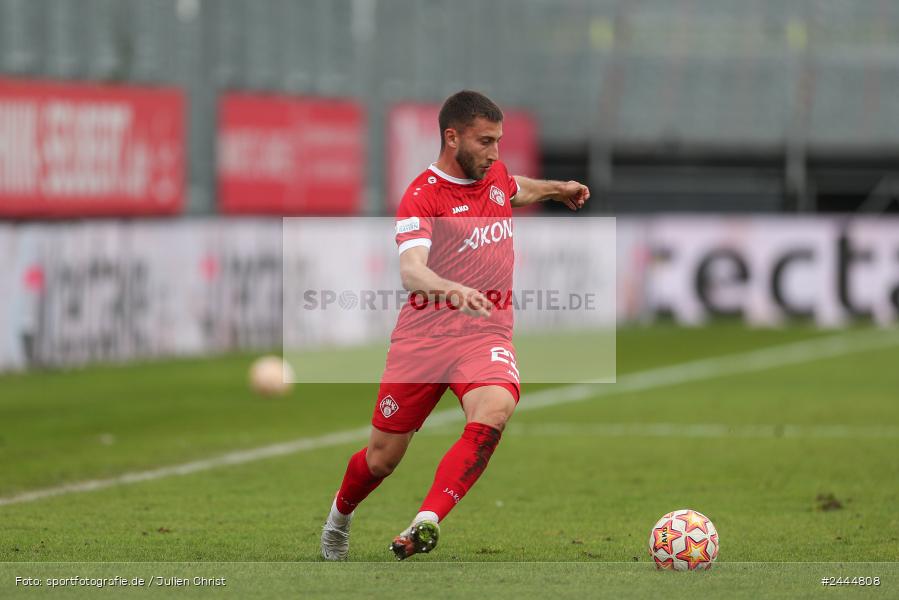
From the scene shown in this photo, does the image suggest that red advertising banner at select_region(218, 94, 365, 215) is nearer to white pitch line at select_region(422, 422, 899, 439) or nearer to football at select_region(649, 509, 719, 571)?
white pitch line at select_region(422, 422, 899, 439)

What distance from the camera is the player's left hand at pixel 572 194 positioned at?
855 centimetres

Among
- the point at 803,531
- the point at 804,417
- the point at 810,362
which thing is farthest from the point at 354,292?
the point at 803,531

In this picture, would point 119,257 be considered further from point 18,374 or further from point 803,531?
point 803,531

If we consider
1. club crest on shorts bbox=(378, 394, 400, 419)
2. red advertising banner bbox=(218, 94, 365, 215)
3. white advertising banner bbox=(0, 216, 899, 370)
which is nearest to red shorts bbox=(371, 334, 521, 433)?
club crest on shorts bbox=(378, 394, 400, 419)

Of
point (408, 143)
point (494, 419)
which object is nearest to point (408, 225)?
point (494, 419)

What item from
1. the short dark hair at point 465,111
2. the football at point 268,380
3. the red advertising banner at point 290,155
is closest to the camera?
the short dark hair at point 465,111

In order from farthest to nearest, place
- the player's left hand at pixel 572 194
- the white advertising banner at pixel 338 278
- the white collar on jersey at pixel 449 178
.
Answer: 1. the white advertising banner at pixel 338 278
2. the player's left hand at pixel 572 194
3. the white collar on jersey at pixel 449 178

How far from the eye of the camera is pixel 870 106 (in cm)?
4441

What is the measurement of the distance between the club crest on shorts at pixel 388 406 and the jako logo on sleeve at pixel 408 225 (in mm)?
750

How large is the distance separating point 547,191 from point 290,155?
2166 cm

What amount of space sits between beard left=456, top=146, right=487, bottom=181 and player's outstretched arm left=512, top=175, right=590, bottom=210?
21.6 inches

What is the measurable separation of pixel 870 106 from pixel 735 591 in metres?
39.0

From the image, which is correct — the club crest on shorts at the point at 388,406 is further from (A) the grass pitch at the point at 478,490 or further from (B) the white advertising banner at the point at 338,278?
(B) the white advertising banner at the point at 338,278

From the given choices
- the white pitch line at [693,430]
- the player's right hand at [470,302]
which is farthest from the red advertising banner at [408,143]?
the player's right hand at [470,302]
